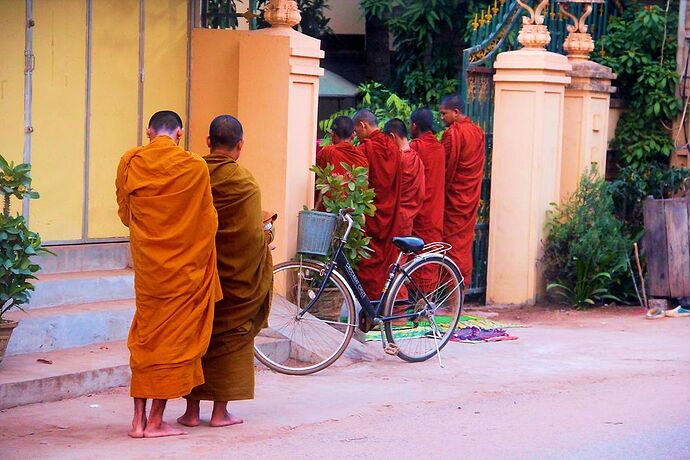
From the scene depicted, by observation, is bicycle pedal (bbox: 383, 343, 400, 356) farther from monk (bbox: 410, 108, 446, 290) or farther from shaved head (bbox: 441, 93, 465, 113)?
shaved head (bbox: 441, 93, 465, 113)

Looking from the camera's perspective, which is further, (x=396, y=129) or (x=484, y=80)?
(x=484, y=80)

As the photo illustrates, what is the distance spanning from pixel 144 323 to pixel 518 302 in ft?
20.2

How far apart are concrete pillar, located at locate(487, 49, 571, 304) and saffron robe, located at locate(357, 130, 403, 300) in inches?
87.7

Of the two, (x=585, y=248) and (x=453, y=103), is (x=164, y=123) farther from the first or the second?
(x=585, y=248)

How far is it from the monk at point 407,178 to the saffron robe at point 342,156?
53cm

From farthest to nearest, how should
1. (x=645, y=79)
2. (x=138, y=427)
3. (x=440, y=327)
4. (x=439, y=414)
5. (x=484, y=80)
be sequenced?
(x=645, y=79), (x=484, y=80), (x=440, y=327), (x=439, y=414), (x=138, y=427)

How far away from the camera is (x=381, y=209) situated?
945 cm

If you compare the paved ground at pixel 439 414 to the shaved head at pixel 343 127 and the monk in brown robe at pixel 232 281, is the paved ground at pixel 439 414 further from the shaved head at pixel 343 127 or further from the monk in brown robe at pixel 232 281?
the shaved head at pixel 343 127

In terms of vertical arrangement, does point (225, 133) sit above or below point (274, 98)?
below

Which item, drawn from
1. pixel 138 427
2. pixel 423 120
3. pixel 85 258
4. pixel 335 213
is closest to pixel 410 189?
pixel 423 120

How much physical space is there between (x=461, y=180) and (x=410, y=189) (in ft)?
3.73

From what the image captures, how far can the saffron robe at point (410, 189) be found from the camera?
31.7 feet

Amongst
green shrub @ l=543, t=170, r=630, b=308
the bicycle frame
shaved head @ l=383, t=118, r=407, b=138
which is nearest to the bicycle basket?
the bicycle frame

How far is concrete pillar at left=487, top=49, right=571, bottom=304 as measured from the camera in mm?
11250
